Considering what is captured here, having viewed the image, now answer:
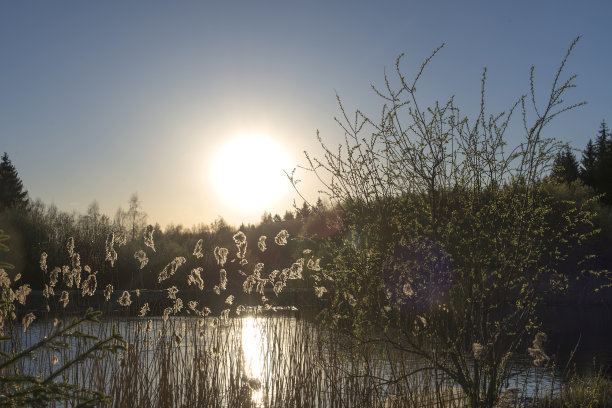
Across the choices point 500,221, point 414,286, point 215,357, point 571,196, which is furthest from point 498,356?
point 571,196

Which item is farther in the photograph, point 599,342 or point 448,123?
point 599,342

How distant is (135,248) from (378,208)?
592 inches

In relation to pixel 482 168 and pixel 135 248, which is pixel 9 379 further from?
pixel 135 248

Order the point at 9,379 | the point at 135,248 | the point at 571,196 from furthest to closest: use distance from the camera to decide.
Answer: the point at 571,196 < the point at 135,248 < the point at 9,379

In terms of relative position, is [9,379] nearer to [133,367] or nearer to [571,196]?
[133,367]

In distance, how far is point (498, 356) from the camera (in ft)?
13.4

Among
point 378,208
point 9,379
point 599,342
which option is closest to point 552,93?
point 378,208

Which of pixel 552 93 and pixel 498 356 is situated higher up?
pixel 552 93

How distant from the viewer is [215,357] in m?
4.65

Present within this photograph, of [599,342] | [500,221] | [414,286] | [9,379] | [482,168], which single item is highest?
[482,168]

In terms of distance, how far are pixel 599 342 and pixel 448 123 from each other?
10.2 meters

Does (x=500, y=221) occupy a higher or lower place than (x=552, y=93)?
lower

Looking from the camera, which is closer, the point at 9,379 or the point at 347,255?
the point at 9,379

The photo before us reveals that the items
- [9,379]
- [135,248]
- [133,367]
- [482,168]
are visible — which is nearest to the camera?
[9,379]
